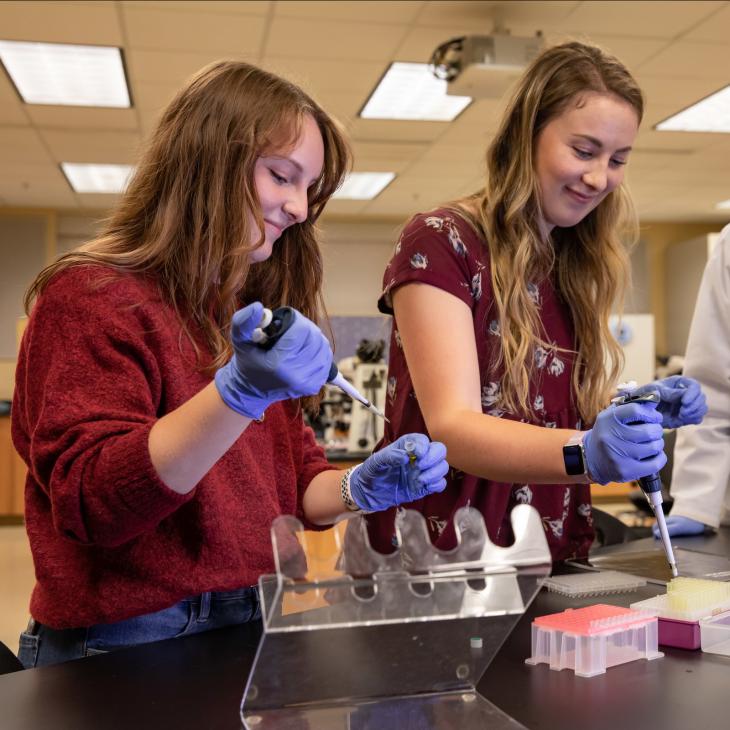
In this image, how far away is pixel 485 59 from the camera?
4023 mm

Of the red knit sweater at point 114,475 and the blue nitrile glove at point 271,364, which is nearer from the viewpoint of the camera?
the blue nitrile glove at point 271,364

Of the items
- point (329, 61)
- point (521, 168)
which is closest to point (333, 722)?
point (521, 168)

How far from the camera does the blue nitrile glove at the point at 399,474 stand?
1009mm

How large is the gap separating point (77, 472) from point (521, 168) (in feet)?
3.01

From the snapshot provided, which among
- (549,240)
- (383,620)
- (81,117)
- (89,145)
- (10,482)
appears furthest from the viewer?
(10,482)

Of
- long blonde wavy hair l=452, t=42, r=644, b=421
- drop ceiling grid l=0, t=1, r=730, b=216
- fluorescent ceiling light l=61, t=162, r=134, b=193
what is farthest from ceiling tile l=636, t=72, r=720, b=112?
fluorescent ceiling light l=61, t=162, r=134, b=193

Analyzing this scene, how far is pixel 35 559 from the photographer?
3.58ft

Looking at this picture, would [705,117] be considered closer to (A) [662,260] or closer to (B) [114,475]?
(A) [662,260]

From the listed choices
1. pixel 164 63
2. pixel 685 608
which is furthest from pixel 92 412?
pixel 164 63

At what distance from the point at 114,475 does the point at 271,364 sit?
0.23 meters

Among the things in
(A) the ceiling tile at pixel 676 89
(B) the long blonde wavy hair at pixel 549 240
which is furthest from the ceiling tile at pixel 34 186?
(B) the long blonde wavy hair at pixel 549 240

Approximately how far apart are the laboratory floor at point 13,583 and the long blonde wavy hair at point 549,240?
251 centimetres

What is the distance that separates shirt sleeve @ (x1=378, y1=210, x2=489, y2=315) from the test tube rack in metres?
0.58

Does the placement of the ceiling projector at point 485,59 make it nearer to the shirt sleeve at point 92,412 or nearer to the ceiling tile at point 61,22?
the ceiling tile at point 61,22
